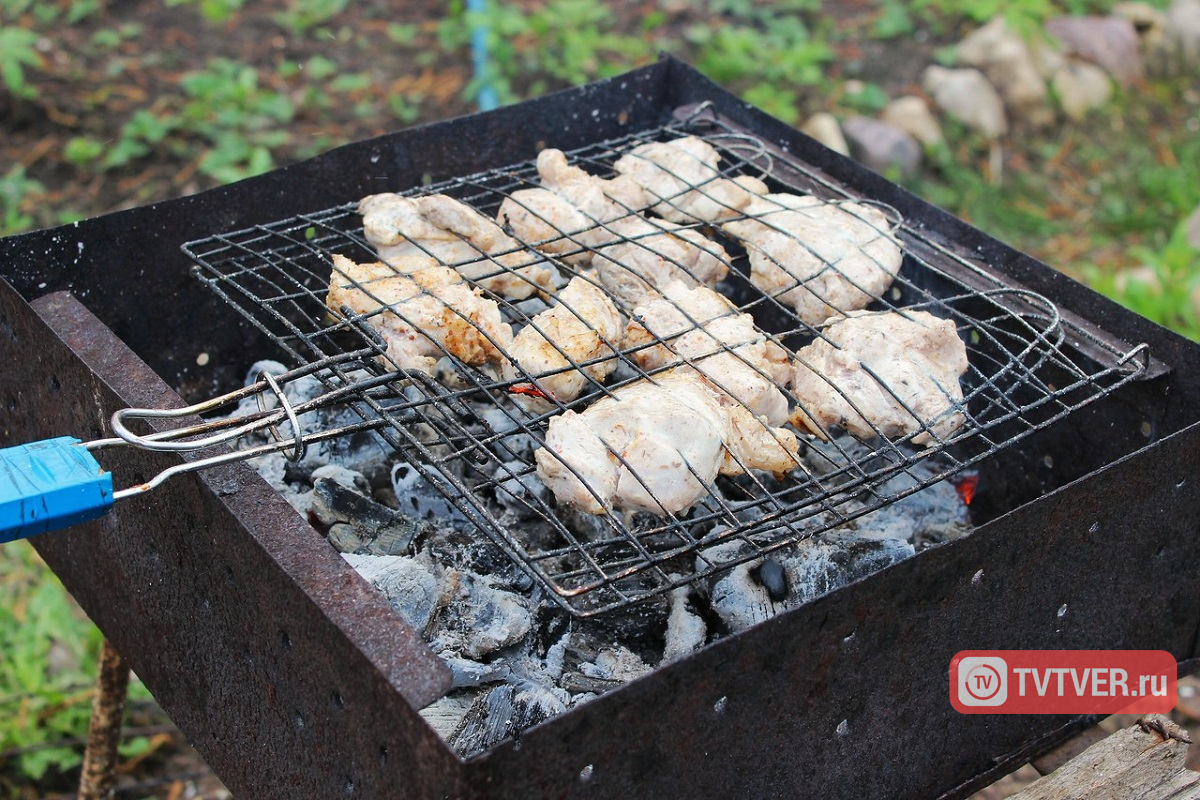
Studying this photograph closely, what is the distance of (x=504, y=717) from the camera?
2.15 metres

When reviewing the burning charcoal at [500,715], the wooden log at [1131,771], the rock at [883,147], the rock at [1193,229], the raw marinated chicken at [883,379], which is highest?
the raw marinated chicken at [883,379]

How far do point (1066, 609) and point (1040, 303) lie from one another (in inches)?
29.6

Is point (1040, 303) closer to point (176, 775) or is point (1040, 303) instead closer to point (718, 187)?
point (718, 187)

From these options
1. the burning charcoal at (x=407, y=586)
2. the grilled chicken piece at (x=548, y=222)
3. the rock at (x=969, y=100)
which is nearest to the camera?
the burning charcoal at (x=407, y=586)

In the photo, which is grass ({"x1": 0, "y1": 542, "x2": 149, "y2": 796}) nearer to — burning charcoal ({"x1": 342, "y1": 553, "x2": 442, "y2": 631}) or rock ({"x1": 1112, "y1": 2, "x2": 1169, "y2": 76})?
burning charcoal ({"x1": 342, "y1": 553, "x2": 442, "y2": 631})

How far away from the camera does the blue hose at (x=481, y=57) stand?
6.52 m

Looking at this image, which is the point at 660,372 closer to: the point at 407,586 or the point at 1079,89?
the point at 407,586

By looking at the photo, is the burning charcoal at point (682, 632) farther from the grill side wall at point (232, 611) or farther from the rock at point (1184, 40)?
the rock at point (1184, 40)

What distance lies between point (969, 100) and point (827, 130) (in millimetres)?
1054

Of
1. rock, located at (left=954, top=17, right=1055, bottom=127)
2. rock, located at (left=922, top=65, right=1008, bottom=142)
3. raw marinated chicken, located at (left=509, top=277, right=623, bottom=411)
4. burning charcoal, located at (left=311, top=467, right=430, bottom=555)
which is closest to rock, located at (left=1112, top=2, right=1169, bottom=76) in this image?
rock, located at (left=954, top=17, right=1055, bottom=127)

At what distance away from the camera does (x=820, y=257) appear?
281 cm

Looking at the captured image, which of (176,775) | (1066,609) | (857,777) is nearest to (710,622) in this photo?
(857,777)

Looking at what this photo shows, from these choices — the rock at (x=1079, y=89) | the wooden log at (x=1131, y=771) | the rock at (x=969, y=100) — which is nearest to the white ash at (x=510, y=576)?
the wooden log at (x=1131, y=771)

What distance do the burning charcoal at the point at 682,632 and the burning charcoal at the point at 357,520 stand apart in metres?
0.58
